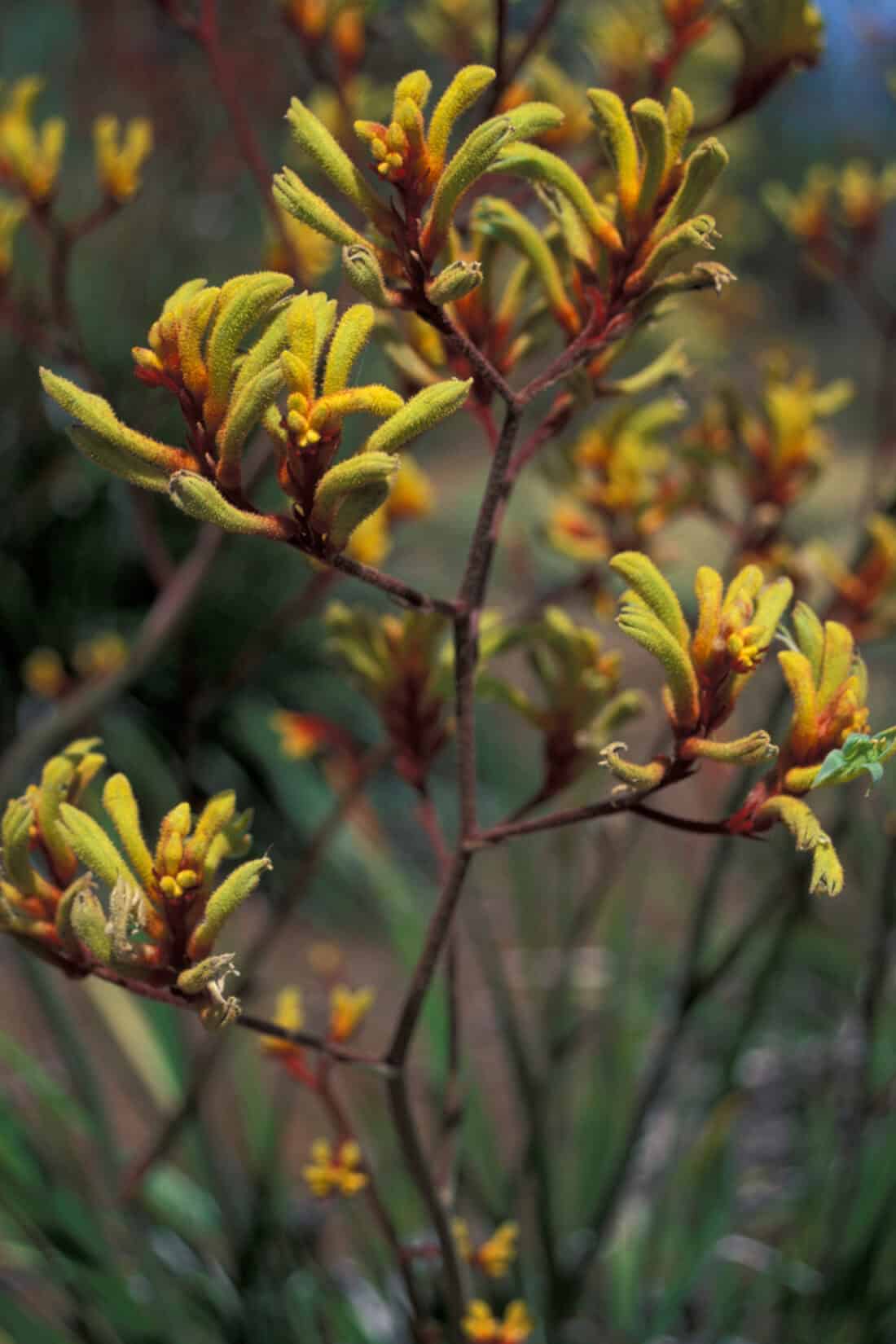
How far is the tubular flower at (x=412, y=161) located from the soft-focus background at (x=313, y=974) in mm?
218

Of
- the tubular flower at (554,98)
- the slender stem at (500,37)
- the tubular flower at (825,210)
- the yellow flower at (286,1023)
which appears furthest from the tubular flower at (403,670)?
the tubular flower at (825,210)

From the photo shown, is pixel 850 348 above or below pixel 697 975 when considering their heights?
above

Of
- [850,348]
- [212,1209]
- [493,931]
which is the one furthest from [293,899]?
[850,348]

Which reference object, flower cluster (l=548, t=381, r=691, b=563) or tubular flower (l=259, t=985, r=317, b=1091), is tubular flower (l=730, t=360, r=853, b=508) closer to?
flower cluster (l=548, t=381, r=691, b=563)

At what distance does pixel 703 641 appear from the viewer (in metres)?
0.45

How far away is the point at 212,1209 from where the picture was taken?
122 centimetres

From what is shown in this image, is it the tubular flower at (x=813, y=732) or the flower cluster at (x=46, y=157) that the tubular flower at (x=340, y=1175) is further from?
the flower cluster at (x=46, y=157)

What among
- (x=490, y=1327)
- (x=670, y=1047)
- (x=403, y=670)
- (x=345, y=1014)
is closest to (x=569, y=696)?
(x=403, y=670)

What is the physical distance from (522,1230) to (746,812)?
0.82 m

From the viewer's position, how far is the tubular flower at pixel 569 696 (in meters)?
0.57

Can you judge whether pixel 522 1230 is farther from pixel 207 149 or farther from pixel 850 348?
pixel 850 348

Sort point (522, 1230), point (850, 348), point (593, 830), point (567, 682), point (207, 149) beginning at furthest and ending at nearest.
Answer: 1. point (850, 348)
2. point (207, 149)
3. point (522, 1230)
4. point (593, 830)
5. point (567, 682)

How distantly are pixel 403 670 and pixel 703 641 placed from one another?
0.62 feet

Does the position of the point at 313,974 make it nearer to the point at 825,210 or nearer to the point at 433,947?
the point at 825,210
